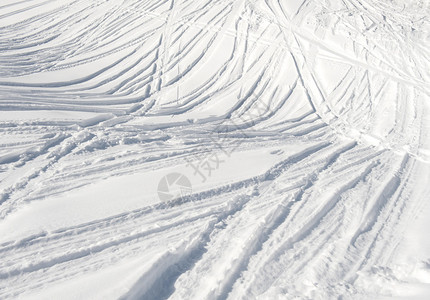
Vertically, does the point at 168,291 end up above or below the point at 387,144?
below

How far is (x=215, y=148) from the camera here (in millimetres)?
4953

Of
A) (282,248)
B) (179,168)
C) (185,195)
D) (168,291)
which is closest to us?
(168,291)

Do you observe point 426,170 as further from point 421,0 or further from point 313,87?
point 421,0

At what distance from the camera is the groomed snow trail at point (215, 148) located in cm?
307

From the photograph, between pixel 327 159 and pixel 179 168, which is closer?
pixel 179 168

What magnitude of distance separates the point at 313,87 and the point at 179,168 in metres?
3.71

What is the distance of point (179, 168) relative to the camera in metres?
4.39

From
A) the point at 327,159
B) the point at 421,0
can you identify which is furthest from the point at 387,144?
the point at 421,0

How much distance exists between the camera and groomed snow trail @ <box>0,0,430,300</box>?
3.07 meters

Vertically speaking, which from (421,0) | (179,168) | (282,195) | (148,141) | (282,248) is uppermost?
(421,0)

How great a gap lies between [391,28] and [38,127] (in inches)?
301

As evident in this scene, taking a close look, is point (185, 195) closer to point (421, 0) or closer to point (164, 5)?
point (164, 5)

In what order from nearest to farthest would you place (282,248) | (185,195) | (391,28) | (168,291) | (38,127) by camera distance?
(168,291), (282,248), (185,195), (38,127), (391,28)

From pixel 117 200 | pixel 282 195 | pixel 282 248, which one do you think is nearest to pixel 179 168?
pixel 117 200
